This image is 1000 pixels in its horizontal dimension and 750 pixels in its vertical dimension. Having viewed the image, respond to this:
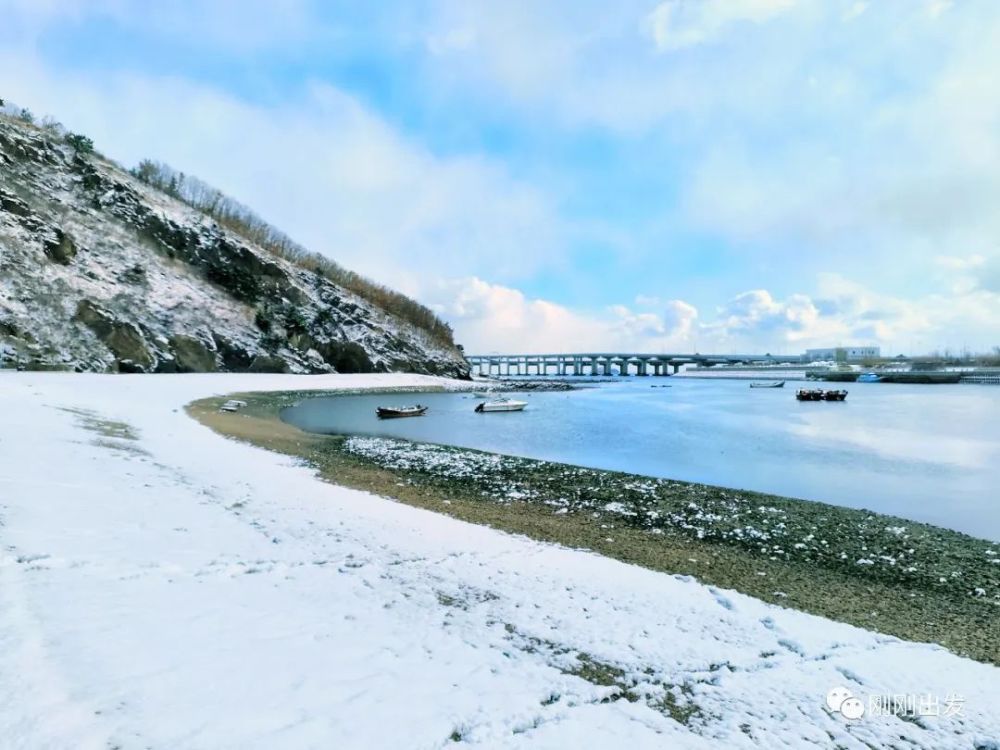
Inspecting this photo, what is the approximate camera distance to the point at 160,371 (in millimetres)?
57500

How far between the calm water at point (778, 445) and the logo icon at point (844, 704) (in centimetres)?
1303

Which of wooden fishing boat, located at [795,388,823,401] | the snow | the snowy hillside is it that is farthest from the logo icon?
wooden fishing boat, located at [795,388,823,401]

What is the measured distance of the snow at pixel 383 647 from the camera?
3791 mm

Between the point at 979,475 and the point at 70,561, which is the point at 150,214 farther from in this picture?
the point at 979,475

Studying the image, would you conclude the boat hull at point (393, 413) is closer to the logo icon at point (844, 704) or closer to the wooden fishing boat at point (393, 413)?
the wooden fishing boat at point (393, 413)

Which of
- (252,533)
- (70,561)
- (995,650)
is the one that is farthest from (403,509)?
(995,650)

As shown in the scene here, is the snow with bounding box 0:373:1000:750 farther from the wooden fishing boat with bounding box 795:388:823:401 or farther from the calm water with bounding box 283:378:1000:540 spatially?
the wooden fishing boat with bounding box 795:388:823:401

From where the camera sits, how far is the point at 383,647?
5102mm

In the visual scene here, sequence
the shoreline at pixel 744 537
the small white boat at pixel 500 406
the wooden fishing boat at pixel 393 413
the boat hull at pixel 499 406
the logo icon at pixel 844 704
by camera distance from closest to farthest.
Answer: the logo icon at pixel 844 704 → the shoreline at pixel 744 537 → the wooden fishing boat at pixel 393 413 → the boat hull at pixel 499 406 → the small white boat at pixel 500 406

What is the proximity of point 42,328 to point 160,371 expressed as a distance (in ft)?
37.5

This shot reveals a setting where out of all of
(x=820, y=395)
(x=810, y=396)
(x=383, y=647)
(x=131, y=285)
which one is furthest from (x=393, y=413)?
(x=820, y=395)

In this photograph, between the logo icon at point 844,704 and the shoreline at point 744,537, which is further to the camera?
the shoreline at point 744,537

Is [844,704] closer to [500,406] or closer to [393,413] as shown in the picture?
[393,413]

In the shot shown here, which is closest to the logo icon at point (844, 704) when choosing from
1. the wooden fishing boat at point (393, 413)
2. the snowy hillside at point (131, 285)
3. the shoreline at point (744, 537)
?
the shoreline at point (744, 537)
